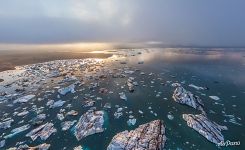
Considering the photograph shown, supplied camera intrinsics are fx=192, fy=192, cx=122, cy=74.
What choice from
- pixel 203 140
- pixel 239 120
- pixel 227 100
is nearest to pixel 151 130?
pixel 203 140

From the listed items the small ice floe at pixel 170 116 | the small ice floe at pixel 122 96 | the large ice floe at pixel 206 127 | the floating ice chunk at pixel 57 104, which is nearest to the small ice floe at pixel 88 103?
the floating ice chunk at pixel 57 104

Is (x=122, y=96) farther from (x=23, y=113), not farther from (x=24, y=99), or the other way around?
(x=24, y=99)

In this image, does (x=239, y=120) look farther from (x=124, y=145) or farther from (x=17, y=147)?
(x=17, y=147)

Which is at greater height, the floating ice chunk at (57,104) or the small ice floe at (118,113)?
the floating ice chunk at (57,104)

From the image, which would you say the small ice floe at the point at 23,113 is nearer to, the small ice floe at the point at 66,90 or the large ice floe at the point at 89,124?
the small ice floe at the point at 66,90

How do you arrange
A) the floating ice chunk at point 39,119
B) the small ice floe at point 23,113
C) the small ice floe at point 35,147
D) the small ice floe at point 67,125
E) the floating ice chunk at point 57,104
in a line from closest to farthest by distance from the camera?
the small ice floe at point 35,147
the small ice floe at point 67,125
the floating ice chunk at point 39,119
the small ice floe at point 23,113
the floating ice chunk at point 57,104

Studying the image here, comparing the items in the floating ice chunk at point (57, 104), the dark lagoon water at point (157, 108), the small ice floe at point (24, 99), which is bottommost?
the dark lagoon water at point (157, 108)

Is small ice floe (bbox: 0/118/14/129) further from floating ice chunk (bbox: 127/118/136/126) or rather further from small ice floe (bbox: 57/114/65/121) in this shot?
floating ice chunk (bbox: 127/118/136/126)
